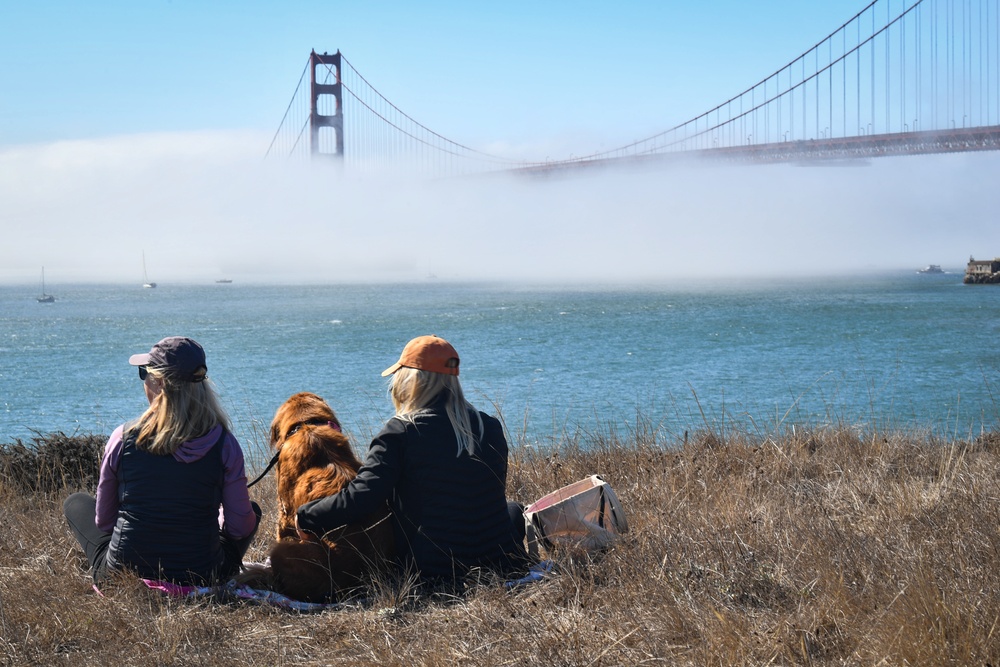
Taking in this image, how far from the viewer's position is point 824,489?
4.71 meters

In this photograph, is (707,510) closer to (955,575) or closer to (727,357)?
(955,575)

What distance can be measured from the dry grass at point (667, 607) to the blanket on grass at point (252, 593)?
58mm

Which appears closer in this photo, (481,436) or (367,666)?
(367,666)

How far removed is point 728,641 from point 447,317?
168 feet

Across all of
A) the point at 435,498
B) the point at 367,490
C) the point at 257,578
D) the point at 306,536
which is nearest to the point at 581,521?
the point at 435,498

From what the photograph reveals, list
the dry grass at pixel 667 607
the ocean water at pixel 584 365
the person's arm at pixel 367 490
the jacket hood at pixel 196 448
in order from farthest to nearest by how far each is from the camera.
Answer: the ocean water at pixel 584 365
the jacket hood at pixel 196 448
the person's arm at pixel 367 490
the dry grass at pixel 667 607

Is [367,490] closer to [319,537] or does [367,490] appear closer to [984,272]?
[319,537]

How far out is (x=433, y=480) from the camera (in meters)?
3.41

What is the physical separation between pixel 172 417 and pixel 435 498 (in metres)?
1.03

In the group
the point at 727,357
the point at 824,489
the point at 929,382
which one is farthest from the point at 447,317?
the point at 824,489

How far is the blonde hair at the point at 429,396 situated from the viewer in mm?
3383

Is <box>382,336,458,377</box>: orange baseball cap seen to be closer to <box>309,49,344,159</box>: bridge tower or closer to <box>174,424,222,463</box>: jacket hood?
<box>174,424,222,463</box>: jacket hood

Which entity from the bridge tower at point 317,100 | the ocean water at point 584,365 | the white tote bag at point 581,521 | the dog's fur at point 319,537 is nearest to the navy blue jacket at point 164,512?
the dog's fur at point 319,537

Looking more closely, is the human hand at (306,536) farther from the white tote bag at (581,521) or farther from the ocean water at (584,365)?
the ocean water at (584,365)
